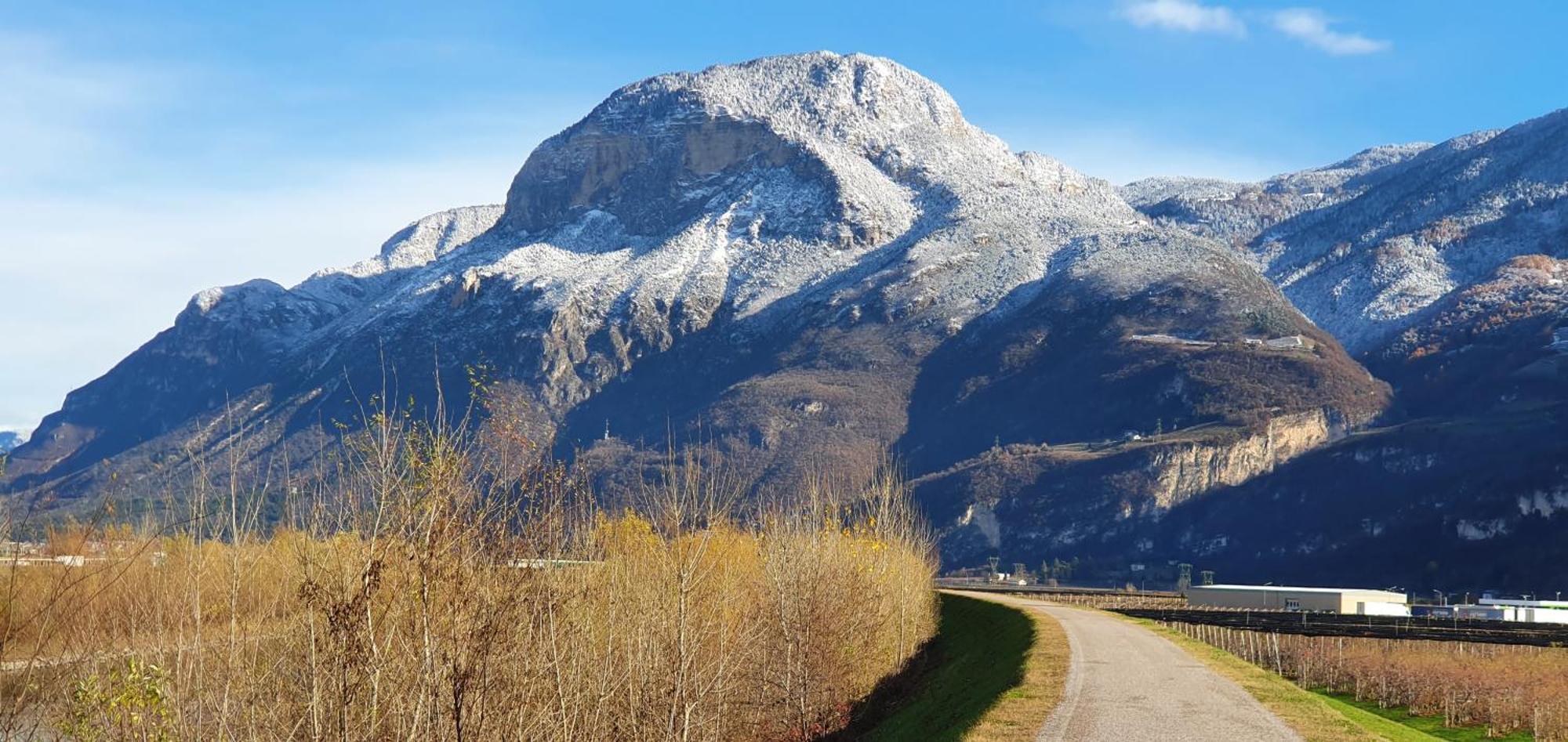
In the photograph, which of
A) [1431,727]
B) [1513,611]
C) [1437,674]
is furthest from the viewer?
[1513,611]

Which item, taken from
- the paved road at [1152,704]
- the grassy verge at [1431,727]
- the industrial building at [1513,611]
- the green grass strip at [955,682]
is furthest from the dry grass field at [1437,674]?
the industrial building at [1513,611]

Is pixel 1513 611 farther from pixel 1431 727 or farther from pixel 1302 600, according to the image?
pixel 1431 727

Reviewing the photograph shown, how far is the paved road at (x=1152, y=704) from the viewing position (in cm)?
2669

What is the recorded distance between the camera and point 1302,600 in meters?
124

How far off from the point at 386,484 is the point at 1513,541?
606 feet

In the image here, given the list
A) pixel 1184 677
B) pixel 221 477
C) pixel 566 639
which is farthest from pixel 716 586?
pixel 221 477

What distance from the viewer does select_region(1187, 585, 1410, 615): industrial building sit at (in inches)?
4665

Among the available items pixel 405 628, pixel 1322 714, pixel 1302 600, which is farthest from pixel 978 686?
pixel 1302 600

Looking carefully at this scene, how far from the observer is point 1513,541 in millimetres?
178500

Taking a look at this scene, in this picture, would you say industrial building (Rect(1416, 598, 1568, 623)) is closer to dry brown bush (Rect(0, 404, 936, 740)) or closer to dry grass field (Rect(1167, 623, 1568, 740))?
dry grass field (Rect(1167, 623, 1568, 740))

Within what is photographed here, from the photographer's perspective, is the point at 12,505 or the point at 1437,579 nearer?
the point at 12,505

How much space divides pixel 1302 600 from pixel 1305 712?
10018cm

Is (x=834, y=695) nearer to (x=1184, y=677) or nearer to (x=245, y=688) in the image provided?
(x=1184, y=677)

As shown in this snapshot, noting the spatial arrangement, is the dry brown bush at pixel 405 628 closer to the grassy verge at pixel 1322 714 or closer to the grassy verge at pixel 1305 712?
the grassy verge at pixel 1305 712
